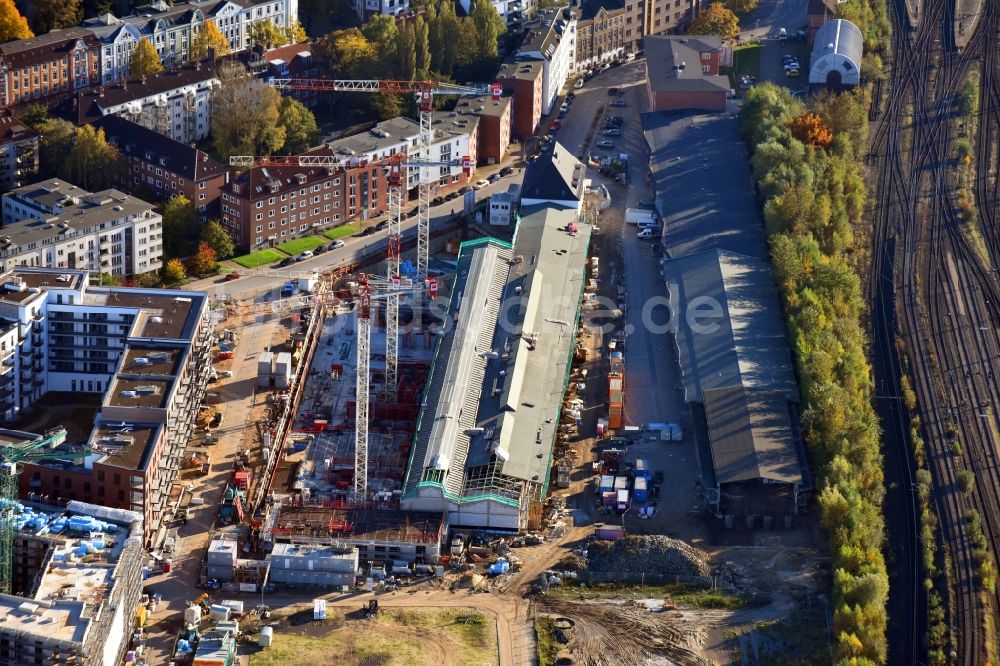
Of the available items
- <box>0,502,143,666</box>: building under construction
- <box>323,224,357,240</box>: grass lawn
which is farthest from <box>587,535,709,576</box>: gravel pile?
<box>323,224,357,240</box>: grass lawn

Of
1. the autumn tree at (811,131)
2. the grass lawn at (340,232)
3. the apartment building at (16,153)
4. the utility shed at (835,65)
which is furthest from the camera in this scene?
the utility shed at (835,65)

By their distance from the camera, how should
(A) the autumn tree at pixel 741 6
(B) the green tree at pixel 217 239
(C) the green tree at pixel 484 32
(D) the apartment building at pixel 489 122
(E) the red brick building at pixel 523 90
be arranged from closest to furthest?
(B) the green tree at pixel 217 239 < (D) the apartment building at pixel 489 122 < (E) the red brick building at pixel 523 90 < (C) the green tree at pixel 484 32 < (A) the autumn tree at pixel 741 6

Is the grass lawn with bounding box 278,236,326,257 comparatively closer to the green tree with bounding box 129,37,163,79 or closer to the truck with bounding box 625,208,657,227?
the green tree with bounding box 129,37,163,79

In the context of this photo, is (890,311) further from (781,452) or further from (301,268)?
(301,268)

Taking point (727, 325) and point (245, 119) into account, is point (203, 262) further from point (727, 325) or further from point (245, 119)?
point (727, 325)

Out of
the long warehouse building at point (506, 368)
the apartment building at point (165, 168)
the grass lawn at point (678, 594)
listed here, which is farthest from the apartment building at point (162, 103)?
the grass lawn at point (678, 594)

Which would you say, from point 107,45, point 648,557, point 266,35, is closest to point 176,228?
point 107,45

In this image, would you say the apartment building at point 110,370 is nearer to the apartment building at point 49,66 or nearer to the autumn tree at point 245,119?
the autumn tree at point 245,119

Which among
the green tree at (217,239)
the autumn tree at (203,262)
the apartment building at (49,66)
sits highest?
the apartment building at (49,66)
